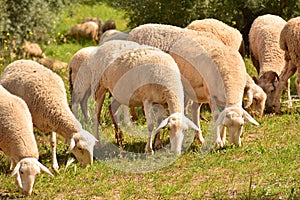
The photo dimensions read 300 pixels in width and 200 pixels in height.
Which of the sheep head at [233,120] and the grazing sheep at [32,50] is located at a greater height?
the sheep head at [233,120]

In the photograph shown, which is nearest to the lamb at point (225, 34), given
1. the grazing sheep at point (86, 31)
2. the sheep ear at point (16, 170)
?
the sheep ear at point (16, 170)

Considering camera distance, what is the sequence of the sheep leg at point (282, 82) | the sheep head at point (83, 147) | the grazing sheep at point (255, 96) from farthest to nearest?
1. the sheep leg at point (282, 82)
2. the grazing sheep at point (255, 96)
3. the sheep head at point (83, 147)

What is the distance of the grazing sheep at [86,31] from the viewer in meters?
21.0

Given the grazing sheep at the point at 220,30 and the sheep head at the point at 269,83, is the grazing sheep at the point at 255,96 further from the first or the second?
the grazing sheep at the point at 220,30

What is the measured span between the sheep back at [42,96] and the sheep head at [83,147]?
13cm

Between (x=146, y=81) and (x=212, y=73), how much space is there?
108cm

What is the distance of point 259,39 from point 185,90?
3108 millimetres

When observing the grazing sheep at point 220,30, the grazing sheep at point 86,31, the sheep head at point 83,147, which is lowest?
the grazing sheep at point 86,31

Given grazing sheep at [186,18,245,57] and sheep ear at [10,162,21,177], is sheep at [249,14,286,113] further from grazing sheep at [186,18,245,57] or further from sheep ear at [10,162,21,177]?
sheep ear at [10,162,21,177]

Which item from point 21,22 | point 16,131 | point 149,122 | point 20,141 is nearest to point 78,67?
point 149,122

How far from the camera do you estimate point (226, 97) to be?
8.77m

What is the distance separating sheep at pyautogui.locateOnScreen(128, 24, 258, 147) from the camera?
8.66 metres

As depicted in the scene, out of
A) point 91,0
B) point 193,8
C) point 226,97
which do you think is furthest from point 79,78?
point 91,0

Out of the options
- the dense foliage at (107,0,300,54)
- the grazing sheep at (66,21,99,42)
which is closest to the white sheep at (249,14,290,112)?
the dense foliage at (107,0,300,54)
